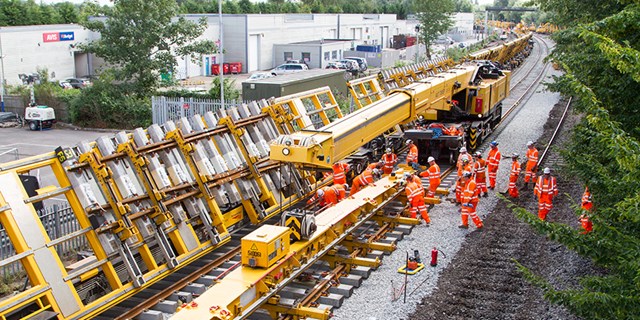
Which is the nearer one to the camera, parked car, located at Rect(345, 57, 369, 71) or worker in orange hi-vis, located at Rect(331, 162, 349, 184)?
worker in orange hi-vis, located at Rect(331, 162, 349, 184)

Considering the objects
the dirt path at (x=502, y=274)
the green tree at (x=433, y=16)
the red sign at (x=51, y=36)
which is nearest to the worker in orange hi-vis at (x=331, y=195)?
the dirt path at (x=502, y=274)

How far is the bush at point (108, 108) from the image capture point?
98.9 ft

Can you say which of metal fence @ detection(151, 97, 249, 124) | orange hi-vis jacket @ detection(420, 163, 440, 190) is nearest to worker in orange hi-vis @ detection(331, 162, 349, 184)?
orange hi-vis jacket @ detection(420, 163, 440, 190)

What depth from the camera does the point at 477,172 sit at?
55.9 ft

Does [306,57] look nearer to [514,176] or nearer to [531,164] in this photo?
[531,164]

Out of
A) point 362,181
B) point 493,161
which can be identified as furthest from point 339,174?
point 493,161

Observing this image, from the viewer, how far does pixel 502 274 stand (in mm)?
12641

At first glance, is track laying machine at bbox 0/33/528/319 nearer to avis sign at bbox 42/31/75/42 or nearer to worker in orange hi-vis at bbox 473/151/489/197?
worker in orange hi-vis at bbox 473/151/489/197

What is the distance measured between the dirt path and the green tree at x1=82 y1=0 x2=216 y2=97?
1839 centimetres

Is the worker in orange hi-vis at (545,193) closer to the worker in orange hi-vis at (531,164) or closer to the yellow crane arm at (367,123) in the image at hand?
the worker in orange hi-vis at (531,164)

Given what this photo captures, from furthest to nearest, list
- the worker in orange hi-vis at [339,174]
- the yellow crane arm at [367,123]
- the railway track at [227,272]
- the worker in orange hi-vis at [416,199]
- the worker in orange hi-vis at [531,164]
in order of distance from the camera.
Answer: the worker in orange hi-vis at [531,164], the worker in orange hi-vis at [339,174], the worker in orange hi-vis at [416,199], the yellow crane arm at [367,123], the railway track at [227,272]

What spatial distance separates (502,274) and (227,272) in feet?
17.7

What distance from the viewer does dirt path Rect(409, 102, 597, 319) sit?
10.9 metres

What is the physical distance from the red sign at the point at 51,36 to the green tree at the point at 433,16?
25.9 m
